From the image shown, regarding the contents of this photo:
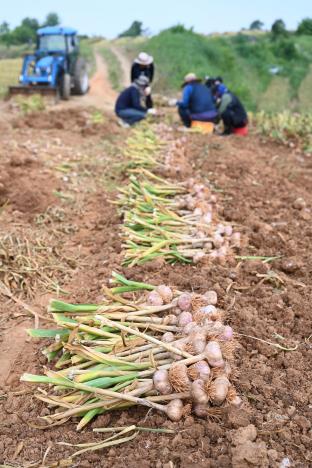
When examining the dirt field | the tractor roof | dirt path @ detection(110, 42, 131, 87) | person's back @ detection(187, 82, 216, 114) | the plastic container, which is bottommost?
dirt path @ detection(110, 42, 131, 87)

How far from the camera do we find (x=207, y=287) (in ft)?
10.4

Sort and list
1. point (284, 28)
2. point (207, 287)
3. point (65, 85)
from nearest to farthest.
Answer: point (207, 287)
point (65, 85)
point (284, 28)

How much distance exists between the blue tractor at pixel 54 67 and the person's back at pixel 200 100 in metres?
4.45

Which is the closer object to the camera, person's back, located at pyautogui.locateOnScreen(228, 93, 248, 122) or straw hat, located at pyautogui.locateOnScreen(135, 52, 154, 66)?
person's back, located at pyautogui.locateOnScreen(228, 93, 248, 122)

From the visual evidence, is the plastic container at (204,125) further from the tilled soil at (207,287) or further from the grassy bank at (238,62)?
the grassy bank at (238,62)

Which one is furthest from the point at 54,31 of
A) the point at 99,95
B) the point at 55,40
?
the point at 99,95

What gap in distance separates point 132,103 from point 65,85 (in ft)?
12.8

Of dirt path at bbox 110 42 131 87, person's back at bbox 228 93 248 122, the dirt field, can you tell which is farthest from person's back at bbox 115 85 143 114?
dirt path at bbox 110 42 131 87

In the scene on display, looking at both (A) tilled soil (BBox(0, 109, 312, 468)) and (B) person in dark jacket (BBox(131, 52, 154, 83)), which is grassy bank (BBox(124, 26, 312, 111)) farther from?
(A) tilled soil (BBox(0, 109, 312, 468))

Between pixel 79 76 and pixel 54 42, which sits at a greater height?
pixel 54 42

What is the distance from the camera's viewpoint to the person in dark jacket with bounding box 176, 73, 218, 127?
8867 mm

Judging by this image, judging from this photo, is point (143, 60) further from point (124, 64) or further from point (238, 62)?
point (124, 64)

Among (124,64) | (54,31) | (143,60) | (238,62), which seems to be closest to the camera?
(143,60)

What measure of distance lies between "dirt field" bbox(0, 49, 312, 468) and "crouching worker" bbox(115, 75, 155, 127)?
194 cm
